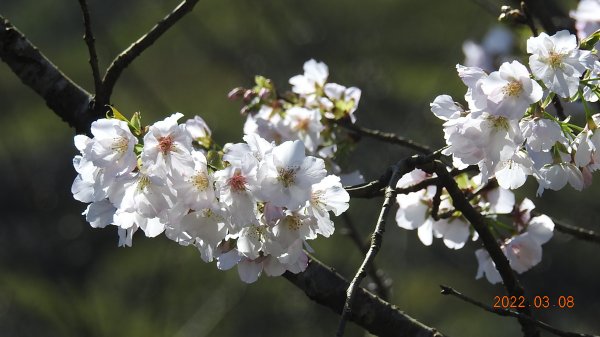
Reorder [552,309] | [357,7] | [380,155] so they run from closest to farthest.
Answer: [380,155]
[552,309]
[357,7]

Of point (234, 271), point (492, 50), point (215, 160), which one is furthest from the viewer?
point (234, 271)

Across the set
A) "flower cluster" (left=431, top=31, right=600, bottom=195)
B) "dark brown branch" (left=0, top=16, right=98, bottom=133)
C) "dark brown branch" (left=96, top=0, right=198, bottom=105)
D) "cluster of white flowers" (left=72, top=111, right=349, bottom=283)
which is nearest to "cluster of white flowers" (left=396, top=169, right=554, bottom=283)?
"flower cluster" (left=431, top=31, right=600, bottom=195)

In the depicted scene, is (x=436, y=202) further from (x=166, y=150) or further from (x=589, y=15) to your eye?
(x=589, y=15)

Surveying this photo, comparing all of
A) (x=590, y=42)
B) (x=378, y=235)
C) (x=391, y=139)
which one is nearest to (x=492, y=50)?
(x=391, y=139)

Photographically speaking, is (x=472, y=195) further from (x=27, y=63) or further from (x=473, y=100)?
(x=27, y=63)

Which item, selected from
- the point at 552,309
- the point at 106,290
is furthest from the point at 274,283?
the point at 552,309

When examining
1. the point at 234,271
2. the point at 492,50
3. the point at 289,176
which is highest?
the point at 289,176

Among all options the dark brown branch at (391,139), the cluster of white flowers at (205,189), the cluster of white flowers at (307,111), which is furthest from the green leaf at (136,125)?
the dark brown branch at (391,139)
